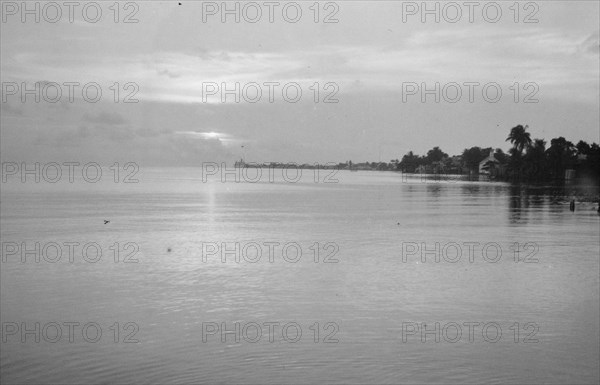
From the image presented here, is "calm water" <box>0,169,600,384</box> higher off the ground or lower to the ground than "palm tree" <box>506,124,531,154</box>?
lower

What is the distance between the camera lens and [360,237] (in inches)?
1503

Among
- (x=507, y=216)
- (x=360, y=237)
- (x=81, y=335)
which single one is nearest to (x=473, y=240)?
(x=360, y=237)

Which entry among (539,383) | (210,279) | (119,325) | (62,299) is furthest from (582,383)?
(62,299)

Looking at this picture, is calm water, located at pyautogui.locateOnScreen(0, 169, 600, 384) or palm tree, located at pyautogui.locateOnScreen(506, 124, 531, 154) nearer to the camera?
calm water, located at pyautogui.locateOnScreen(0, 169, 600, 384)

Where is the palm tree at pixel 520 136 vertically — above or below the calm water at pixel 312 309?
above

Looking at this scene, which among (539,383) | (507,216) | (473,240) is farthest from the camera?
(507,216)

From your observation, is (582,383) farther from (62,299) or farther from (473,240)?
(473,240)

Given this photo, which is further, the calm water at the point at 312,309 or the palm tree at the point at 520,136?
the palm tree at the point at 520,136

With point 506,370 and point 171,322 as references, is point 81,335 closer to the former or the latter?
point 171,322

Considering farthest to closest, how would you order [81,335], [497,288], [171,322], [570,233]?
[570,233]
[497,288]
[171,322]
[81,335]

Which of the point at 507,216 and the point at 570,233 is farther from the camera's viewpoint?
the point at 507,216

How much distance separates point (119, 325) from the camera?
17.6 metres

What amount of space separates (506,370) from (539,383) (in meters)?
0.95

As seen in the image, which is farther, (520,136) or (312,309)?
(520,136)
